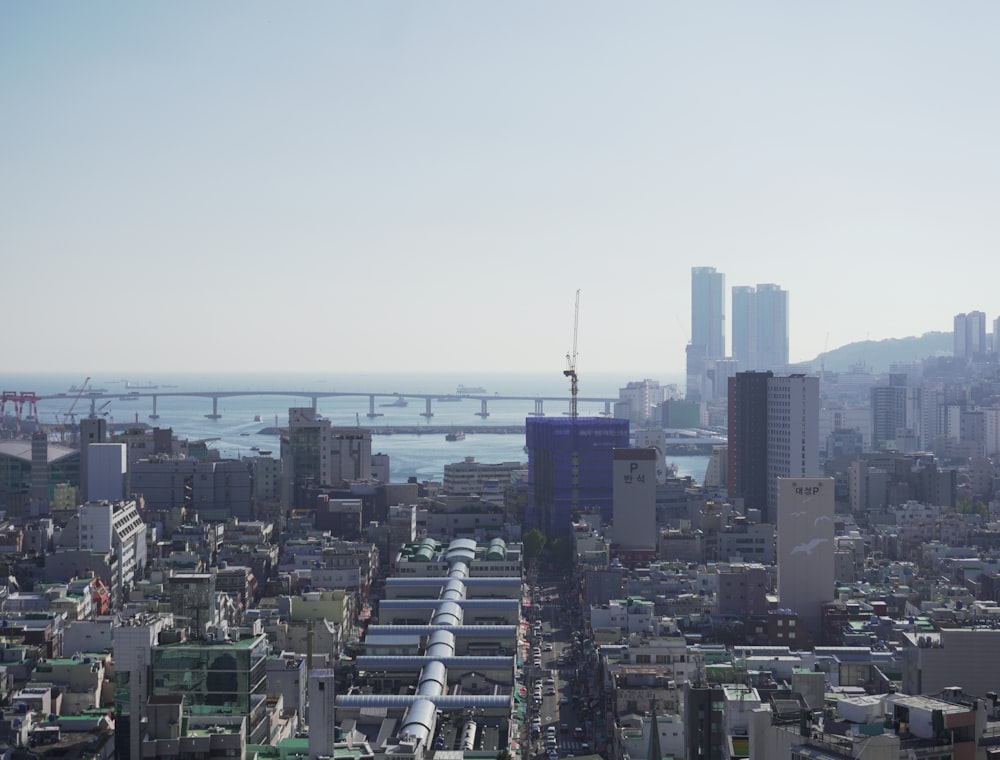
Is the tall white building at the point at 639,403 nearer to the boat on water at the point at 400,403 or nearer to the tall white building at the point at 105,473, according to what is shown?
the boat on water at the point at 400,403

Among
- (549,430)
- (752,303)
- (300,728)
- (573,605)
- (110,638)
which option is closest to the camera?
(300,728)

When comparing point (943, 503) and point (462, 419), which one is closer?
point (943, 503)

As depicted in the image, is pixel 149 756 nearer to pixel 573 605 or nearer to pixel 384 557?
pixel 573 605

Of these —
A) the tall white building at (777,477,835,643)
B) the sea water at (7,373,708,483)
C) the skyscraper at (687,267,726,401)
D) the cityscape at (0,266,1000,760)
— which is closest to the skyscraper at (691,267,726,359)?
the skyscraper at (687,267,726,401)

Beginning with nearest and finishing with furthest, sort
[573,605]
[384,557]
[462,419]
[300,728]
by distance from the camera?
[300,728], [573,605], [384,557], [462,419]

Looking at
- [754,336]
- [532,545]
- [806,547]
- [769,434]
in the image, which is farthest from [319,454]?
[754,336]

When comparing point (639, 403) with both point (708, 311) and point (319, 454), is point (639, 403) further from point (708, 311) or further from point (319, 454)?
point (319, 454)

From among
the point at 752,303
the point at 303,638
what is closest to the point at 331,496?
the point at 303,638

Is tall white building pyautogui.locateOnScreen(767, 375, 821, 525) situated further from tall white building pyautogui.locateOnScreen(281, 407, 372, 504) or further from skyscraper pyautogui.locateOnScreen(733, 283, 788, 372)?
skyscraper pyautogui.locateOnScreen(733, 283, 788, 372)
